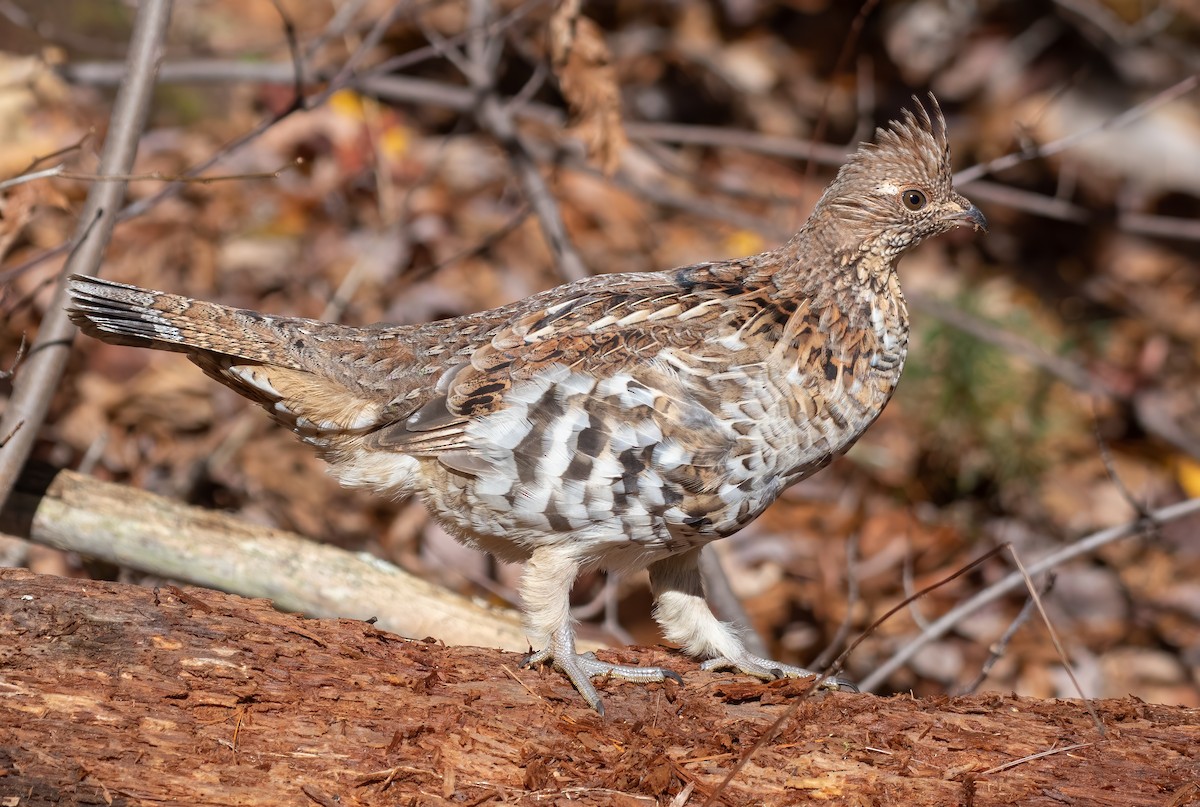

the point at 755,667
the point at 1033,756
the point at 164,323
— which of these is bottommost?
the point at 1033,756

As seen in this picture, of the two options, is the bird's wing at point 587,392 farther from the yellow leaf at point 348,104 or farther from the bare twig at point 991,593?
the yellow leaf at point 348,104

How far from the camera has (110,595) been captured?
3227 millimetres

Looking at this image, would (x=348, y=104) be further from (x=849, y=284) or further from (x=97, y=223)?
(x=849, y=284)

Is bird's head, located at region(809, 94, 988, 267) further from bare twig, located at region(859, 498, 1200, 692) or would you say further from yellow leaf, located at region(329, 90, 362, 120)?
yellow leaf, located at region(329, 90, 362, 120)

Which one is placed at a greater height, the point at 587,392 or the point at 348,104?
the point at 348,104

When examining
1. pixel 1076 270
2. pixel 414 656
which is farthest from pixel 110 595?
pixel 1076 270

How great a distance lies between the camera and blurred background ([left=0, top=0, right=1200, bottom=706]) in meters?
6.00

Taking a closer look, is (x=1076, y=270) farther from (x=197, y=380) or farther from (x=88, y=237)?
(x=88, y=237)

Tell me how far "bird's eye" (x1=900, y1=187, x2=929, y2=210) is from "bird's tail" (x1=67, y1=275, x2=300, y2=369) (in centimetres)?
216

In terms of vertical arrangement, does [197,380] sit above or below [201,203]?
below

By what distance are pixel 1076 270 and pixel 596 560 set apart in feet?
22.1

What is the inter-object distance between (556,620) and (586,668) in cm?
18

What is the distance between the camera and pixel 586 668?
3.58 m

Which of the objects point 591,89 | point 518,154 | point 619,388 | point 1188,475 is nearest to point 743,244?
point 518,154
